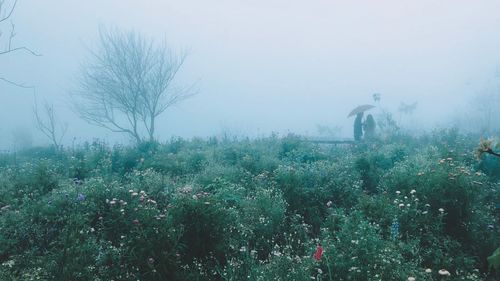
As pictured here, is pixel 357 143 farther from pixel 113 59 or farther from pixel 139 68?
pixel 113 59

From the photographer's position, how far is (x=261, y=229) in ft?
18.0

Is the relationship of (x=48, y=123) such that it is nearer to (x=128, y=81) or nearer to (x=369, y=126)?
(x=128, y=81)

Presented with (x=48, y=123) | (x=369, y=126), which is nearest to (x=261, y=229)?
(x=369, y=126)

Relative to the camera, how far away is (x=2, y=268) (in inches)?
172

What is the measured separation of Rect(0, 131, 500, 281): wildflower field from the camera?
3.93m

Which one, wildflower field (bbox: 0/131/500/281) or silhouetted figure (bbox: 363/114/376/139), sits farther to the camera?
silhouetted figure (bbox: 363/114/376/139)

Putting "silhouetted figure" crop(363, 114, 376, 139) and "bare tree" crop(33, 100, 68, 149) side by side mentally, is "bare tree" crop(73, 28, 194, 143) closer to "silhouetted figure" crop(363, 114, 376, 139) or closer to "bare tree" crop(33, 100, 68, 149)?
"bare tree" crop(33, 100, 68, 149)

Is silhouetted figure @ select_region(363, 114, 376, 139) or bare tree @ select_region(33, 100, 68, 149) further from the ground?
bare tree @ select_region(33, 100, 68, 149)

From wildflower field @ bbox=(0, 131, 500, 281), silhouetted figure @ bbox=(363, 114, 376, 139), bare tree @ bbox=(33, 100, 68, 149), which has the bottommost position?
wildflower field @ bbox=(0, 131, 500, 281)

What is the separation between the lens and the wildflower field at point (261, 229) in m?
3.93

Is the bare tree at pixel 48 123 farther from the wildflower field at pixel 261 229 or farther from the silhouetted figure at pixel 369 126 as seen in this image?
the silhouetted figure at pixel 369 126

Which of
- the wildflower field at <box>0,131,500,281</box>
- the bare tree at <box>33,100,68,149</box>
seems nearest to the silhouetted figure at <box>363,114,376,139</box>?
the wildflower field at <box>0,131,500,281</box>

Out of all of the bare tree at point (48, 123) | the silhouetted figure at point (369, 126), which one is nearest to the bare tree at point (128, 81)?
the bare tree at point (48, 123)

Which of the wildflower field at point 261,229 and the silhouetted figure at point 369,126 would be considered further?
the silhouetted figure at point 369,126
